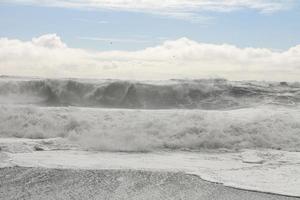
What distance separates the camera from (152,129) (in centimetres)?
1184

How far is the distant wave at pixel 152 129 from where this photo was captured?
35.1 feet

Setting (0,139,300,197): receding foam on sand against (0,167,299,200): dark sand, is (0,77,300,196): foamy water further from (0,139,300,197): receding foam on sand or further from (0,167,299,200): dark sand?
(0,167,299,200): dark sand

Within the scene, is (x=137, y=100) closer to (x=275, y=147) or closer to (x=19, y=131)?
(x=19, y=131)

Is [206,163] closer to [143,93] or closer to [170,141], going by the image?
[170,141]

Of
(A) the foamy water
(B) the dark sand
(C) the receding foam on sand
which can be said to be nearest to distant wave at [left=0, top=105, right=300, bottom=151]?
(A) the foamy water

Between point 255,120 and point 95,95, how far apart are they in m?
11.5

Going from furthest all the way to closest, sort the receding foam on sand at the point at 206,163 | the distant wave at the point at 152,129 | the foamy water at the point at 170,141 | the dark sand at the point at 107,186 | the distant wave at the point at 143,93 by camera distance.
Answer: the distant wave at the point at 143,93 < the distant wave at the point at 152,129 < the foamy water at the point at 170,141 < the receding foam on sand at the point at 206,163 < the dark sand at the point at 107,186

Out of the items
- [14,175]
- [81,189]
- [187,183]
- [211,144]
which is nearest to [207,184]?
[187,183]

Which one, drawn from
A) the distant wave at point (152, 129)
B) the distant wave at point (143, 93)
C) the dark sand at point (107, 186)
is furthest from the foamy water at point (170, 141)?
the distant wave at point (143, 93)

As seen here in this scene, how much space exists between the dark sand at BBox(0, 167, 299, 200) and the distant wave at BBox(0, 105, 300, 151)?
2838mm

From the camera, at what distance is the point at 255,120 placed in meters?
12.9

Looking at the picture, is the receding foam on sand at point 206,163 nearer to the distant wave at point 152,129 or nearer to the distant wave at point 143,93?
the distant wave at point 152,129

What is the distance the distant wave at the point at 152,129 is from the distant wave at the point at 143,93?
6.72 meters

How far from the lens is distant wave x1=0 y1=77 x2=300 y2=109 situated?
69.6ft
